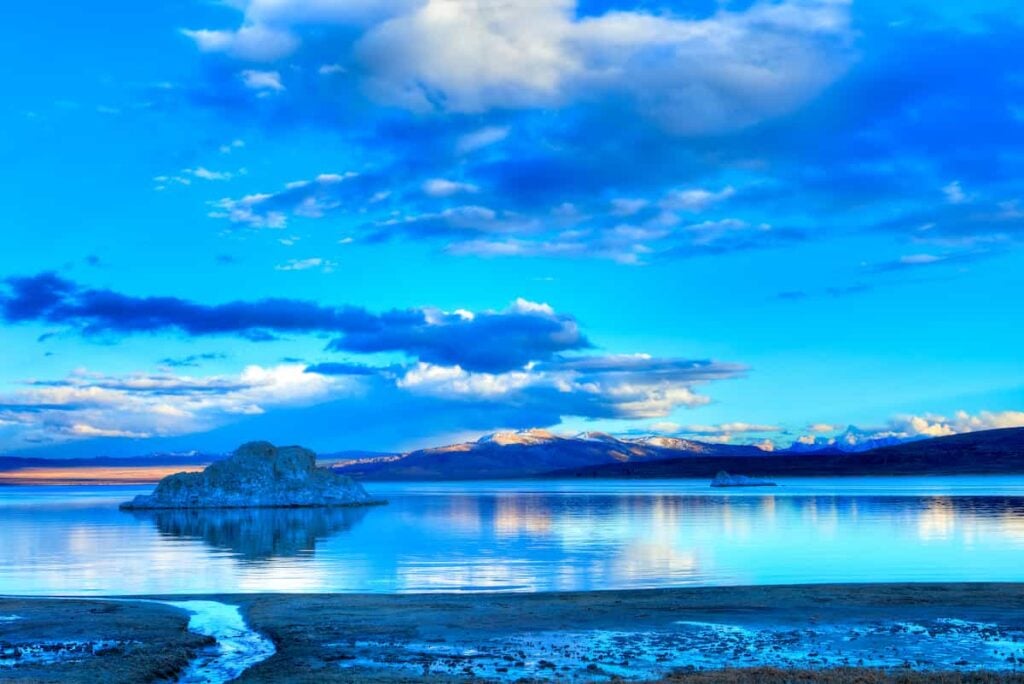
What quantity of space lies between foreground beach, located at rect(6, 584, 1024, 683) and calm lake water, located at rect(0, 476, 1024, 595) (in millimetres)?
7141

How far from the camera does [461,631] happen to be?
26.7 meters

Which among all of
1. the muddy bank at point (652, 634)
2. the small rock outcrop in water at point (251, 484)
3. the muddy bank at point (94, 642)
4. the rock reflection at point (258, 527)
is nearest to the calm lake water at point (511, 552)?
the rock reflection at point (258, 527)

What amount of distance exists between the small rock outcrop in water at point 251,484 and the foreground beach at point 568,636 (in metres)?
86.6

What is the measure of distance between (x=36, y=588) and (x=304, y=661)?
2432cm

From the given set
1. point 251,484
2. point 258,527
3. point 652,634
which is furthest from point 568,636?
point 251,484

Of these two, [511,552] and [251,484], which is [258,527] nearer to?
[511,552]

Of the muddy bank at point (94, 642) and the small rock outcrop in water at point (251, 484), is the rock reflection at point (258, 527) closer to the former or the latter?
the small rock outcrop in water at point (251, 484)

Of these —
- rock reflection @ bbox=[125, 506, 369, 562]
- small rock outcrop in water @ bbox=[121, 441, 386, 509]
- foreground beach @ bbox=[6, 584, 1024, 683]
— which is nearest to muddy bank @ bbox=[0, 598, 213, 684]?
foreground beach @ bbox=[6, 584, 1024, 683]

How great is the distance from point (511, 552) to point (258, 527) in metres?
34.6

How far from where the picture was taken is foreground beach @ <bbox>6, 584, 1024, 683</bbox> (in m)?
20.8

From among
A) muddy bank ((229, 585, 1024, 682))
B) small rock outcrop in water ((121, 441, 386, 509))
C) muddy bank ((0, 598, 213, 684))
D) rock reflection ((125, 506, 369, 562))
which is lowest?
rock reflection ((125, 506, 369, 562))

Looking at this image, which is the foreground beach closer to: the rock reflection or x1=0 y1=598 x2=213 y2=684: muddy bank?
x1=0 y1=598 x2=213 y2=684: muddy bank

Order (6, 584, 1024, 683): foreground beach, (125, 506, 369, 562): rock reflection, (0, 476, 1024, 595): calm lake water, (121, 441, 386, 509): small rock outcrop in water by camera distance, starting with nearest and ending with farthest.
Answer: (6, 584, 1024, 683): foreground beach
(0, 476, 1024, 595): calm lake water
(125, 506, 369, 562): rock reflection
(121, 441, 386, 509): small rock outcrop in water

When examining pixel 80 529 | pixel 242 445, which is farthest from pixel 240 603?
pixel 242 445
